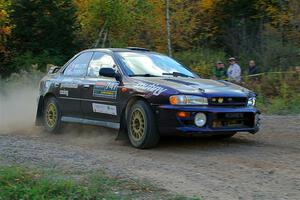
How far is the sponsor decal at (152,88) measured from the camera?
8312 mm

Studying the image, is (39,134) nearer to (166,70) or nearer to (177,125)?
(166,70)

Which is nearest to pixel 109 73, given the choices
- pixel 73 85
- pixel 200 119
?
pixel 73 85

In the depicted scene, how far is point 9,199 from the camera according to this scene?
19.5ft

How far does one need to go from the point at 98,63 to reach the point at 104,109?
3.14 ft

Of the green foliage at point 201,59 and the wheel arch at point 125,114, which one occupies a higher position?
the green foliage at point 201,59

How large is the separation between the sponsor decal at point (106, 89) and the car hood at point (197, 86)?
0.44m

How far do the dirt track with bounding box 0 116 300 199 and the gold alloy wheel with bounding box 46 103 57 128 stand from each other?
251mm

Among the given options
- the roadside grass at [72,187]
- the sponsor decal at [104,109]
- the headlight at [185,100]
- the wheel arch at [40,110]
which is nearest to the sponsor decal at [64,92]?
the wheel arch at [40,110]

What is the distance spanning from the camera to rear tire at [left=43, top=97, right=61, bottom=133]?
1052 cm

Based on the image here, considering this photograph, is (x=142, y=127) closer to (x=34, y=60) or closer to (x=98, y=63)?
(x=98, y=63)

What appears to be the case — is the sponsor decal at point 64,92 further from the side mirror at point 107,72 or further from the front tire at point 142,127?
the front tire at point 142,127

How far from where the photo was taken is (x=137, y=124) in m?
8.62

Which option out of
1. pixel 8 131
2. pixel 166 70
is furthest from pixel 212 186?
pixel 8 131

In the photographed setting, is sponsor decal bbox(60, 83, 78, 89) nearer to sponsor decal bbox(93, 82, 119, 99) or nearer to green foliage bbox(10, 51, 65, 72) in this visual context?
sponsor decal bbox(93, 82, 119, 99)
